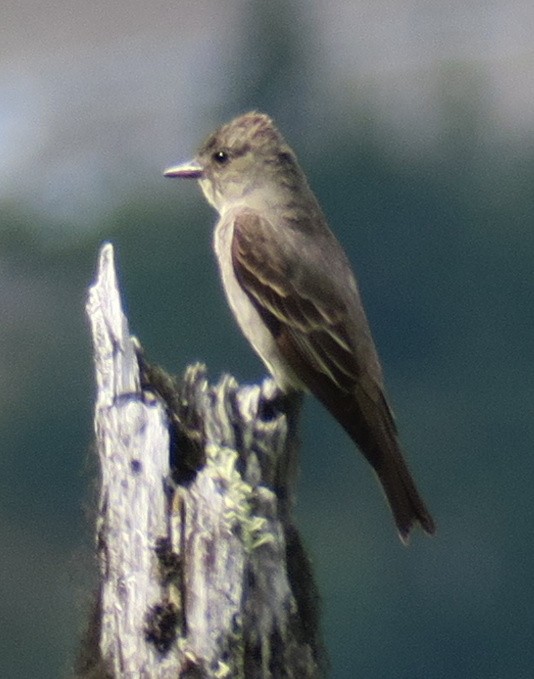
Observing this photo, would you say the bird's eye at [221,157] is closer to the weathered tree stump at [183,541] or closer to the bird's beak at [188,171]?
the bird's beak at [188,171]

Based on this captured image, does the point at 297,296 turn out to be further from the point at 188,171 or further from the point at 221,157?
the point at 188,171

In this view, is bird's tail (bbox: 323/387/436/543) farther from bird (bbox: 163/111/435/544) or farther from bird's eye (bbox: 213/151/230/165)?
bird's eye (bbox: 213/151/230/165)

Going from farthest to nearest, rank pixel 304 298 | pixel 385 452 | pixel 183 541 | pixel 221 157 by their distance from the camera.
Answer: pixel 221 157, pixel 304 298, pixel 385 452, pixel 183 541

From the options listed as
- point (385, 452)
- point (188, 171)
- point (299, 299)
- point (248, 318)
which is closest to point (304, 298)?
point (299, 299)

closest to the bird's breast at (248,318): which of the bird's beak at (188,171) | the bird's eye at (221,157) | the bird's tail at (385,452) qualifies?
the bird's tail at (385,452)

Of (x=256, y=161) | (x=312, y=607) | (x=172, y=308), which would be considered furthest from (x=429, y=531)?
(x=172, y=308)

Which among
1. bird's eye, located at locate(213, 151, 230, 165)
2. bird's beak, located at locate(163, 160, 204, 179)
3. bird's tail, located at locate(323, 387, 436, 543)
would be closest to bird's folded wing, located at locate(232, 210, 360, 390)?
bird's tail, located at locate(323, 387, 436, 543)
